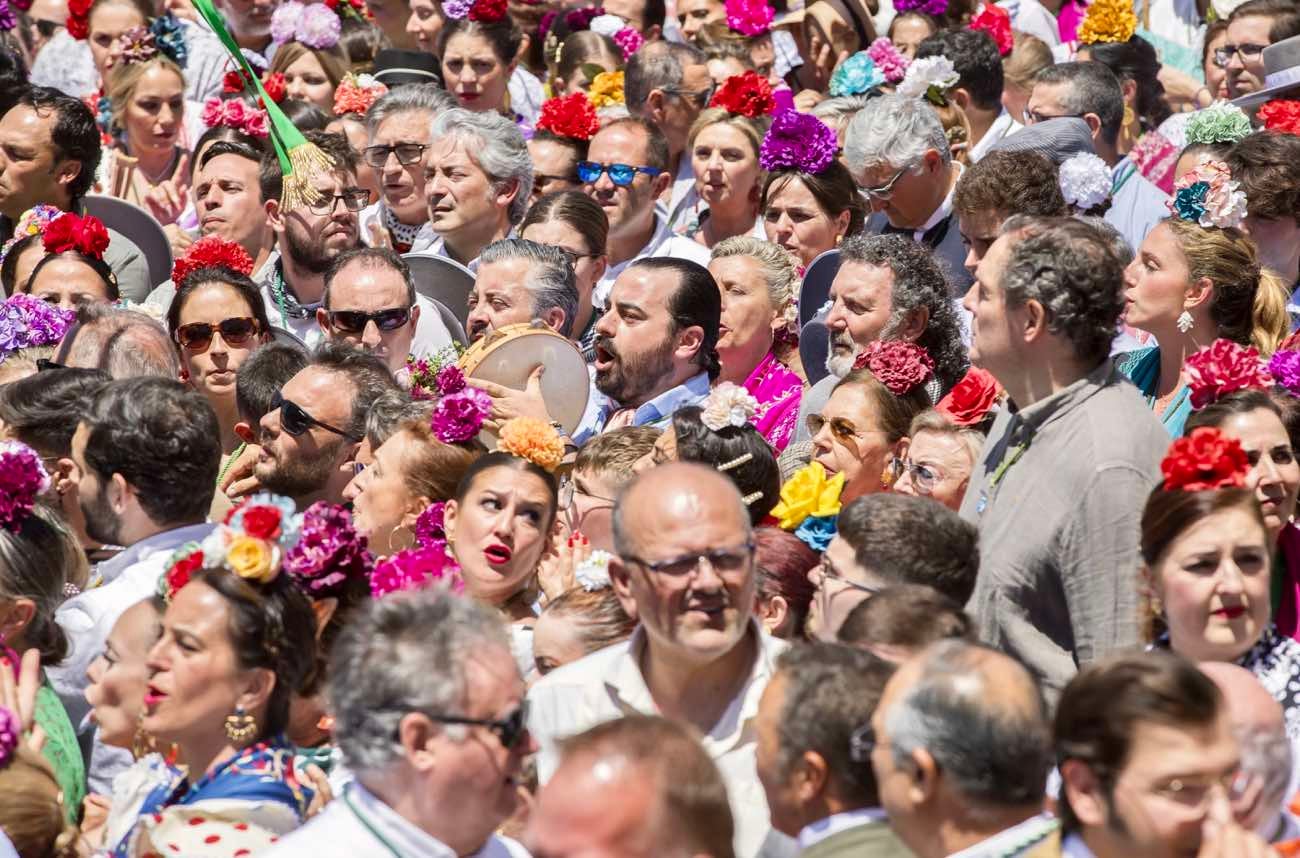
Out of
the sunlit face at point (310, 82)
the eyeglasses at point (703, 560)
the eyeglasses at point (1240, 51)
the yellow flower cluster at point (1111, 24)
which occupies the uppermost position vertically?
the eyeglasses at point (703, 560)

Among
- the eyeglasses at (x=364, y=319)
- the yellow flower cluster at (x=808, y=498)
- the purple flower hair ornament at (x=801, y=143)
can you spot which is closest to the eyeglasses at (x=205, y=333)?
the eyeglasses at (x=364, y=319)

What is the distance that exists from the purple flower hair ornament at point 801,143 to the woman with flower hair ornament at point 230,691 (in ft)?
14.5

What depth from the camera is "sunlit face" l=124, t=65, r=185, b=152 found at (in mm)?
10609

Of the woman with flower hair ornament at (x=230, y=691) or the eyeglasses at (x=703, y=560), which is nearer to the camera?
the woman with flower hair ornament at (x=230, y=691)

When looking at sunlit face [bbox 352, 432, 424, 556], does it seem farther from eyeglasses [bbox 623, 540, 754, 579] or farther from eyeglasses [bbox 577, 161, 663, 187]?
eyeglasses [bbox 577, 161, 663, 187]

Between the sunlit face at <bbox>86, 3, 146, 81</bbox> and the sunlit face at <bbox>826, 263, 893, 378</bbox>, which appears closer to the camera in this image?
the sunlit face at <bbox>826, 263, 893, 378</bbox>

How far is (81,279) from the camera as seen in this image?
8.12 m

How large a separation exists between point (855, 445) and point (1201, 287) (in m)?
1.25

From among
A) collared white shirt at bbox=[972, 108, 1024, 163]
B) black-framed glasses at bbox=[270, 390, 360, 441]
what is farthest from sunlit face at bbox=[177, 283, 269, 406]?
collared white shirt at bbox=[972, 108, 1024, 163]

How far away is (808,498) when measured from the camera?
233 inches

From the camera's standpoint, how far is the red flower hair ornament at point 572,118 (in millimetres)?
9695

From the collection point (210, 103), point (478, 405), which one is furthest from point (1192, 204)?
point (210, 103)

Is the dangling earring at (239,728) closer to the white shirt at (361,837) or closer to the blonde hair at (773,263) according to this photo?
the white shirt at (361,837)

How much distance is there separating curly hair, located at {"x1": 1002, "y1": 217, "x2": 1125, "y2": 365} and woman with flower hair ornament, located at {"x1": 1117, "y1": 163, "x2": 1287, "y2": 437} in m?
1.49
